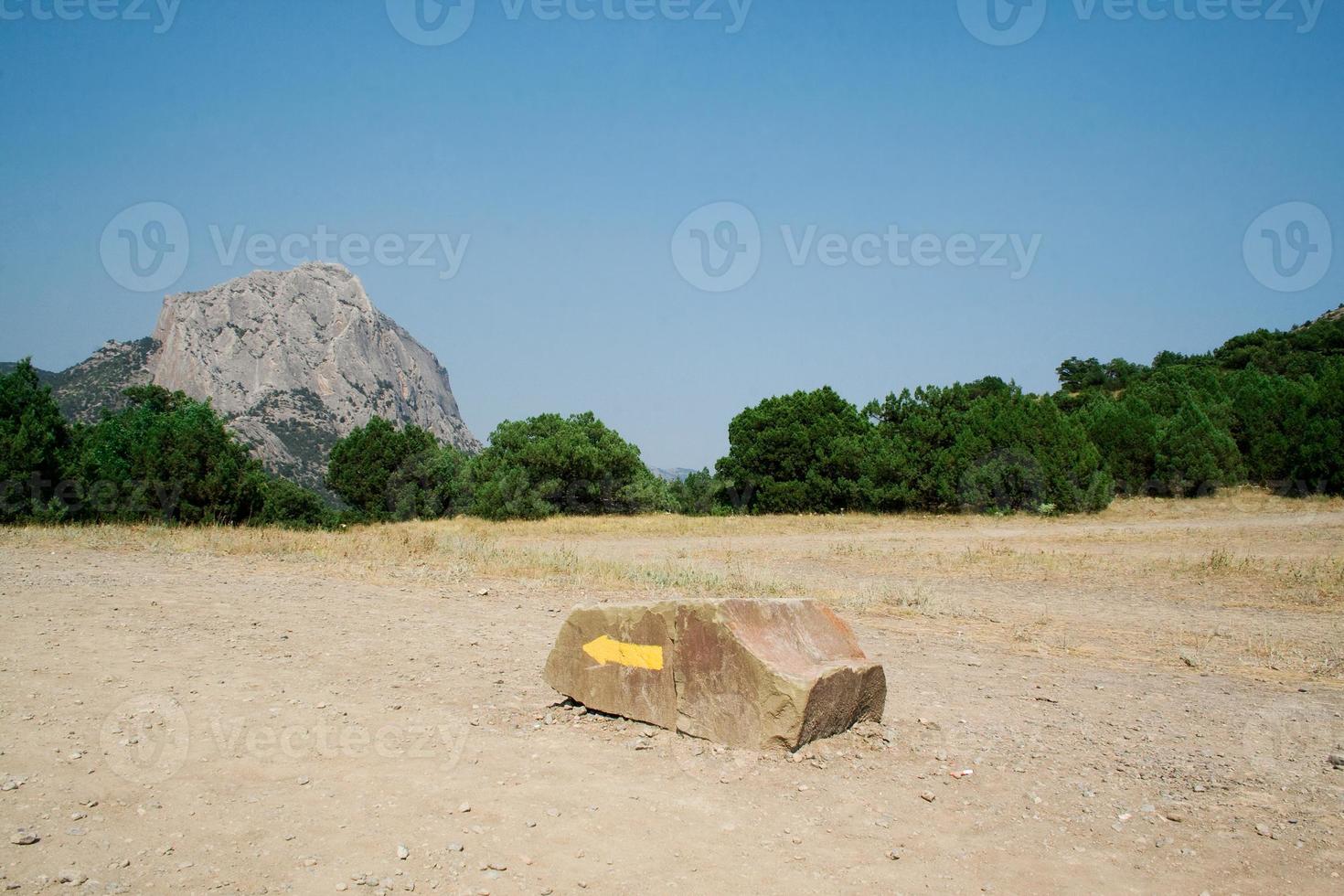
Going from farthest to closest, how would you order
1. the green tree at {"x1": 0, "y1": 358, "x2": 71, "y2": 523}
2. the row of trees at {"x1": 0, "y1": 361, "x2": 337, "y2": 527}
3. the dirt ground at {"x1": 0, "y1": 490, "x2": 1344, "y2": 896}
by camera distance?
the row of trees at {"x1": 0, "y1": 361, "x2": 337, "y2": 527} → the green tree at {"x1": 0, "y1": 358, "x2": 71, "y2": 523} → the dirt ground at {"x1": 0, "y1": 490, "x2": 1344, "y2": 896}

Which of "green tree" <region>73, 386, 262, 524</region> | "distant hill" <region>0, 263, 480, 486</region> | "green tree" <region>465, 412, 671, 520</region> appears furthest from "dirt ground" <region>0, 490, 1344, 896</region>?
"distant hill" <region>0, 263, 480, 486</region>

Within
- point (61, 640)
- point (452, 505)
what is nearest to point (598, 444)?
point (452, 505)

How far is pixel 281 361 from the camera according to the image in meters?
98.0

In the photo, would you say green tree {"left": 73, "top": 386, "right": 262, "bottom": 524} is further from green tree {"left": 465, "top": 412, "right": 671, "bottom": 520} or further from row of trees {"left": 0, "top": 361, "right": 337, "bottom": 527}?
green tree {"left": 465, "top": 412, "right": 671, "bottom": 520}

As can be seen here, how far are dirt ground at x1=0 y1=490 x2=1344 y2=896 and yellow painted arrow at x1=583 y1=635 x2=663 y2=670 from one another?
44 centimetres

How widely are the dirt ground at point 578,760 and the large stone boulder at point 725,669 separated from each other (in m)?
0.17

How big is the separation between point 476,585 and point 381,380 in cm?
10828

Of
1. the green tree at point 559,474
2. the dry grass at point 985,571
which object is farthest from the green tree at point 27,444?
the green tree at point 559,474

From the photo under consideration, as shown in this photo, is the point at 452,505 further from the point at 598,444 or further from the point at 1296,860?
the point at 1296,860

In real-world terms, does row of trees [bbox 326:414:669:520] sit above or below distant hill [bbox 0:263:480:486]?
below

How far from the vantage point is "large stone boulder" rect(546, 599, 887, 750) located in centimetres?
550

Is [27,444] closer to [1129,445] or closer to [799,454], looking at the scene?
[799,454]

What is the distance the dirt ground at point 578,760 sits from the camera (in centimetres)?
419

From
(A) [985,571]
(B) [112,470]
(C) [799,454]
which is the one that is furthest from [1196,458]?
(B) [112,470]
